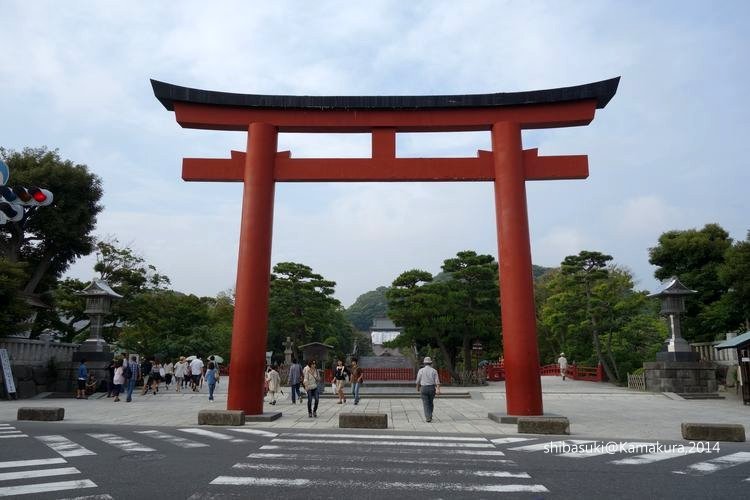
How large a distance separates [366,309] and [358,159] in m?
102

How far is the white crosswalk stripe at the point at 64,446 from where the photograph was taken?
7879 mm

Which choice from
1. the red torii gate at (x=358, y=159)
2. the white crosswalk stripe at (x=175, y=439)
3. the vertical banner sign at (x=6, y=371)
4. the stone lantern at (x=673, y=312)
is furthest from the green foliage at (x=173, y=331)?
the stone lantern at (x=673, y=312)

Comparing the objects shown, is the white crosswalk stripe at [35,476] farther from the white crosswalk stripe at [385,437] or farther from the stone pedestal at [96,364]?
the stone pedestal at [96,364]

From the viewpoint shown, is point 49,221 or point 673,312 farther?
point 49,221

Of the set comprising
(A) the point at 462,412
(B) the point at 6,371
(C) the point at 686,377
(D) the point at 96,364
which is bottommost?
(A) the point at 462,412

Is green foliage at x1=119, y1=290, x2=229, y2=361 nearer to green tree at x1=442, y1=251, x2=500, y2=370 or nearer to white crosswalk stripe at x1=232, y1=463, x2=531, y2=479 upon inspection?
green tree at x1=442, y1=251, x2=500, y2=370

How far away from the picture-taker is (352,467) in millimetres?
6926

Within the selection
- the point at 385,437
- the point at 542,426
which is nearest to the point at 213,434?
the point at 385,437

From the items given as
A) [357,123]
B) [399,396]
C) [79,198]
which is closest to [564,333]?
[399,396]

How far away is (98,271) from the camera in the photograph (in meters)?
27.4

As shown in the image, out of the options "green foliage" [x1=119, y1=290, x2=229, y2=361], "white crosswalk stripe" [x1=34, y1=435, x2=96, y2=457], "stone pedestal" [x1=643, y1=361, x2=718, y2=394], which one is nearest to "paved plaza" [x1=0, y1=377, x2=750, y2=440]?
"stone pedestal" [x1=643, y1=361, x2=718, y2=394]

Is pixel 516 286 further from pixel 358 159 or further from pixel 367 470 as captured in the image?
pixel 367 470

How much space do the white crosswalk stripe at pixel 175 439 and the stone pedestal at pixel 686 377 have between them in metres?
18.5

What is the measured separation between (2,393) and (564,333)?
32.4 meters
